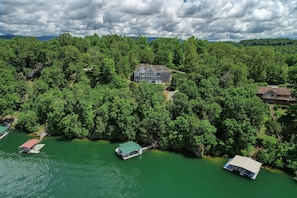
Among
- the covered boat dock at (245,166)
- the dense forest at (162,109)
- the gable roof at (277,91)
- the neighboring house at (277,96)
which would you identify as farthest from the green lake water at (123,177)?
the gable roof at (277,91)

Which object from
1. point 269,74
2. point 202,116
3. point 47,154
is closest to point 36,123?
point 47,154

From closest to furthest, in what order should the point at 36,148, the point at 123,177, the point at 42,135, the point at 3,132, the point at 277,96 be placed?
the point at 123,177 < the point at 36,148 < the point at 42,135 < the point at 3,132 < the point at 277,96

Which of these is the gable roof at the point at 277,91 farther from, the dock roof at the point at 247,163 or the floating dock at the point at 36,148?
the floating dock at the point at 36,148

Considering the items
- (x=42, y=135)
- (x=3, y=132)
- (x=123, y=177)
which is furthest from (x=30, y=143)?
(x=123, y=177)

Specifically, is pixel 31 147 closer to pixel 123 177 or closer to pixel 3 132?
pixel 3 132

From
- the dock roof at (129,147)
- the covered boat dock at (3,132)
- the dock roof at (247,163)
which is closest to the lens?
the dock roof at (247,163)

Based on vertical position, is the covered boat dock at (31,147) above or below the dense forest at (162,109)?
below

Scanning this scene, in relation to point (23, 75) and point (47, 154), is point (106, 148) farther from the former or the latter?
point (23, 75)

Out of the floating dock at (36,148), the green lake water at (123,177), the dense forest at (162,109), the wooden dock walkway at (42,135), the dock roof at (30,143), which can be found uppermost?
the dense forest at (162,109)
